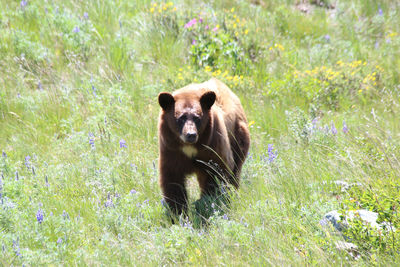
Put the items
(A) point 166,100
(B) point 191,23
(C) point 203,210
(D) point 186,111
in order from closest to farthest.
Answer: (D) point 186,111 → (A) point 166,100 → (C) point 203,210 → (B) point 191,23

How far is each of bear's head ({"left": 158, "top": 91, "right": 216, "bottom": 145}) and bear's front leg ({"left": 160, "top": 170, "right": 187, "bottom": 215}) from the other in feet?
1.41

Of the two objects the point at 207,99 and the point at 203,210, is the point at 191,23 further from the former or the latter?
the point at 203,210

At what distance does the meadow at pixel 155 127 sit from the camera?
13.2ft

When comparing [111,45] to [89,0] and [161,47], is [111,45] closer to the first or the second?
[161,47]

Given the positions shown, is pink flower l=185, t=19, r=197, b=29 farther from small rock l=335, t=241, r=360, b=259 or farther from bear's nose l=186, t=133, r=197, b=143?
small rock l=335, t=241, r=360, b=259

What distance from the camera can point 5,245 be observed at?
13.7 feet

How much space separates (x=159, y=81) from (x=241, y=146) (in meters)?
2.48


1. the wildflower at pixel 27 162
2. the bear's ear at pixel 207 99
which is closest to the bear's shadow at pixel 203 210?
the bear's ear at pixel 207 99

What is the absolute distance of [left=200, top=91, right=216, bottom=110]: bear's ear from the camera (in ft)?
16.6

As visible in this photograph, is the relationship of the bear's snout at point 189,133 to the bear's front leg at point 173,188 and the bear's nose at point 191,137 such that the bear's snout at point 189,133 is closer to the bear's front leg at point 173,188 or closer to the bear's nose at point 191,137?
the bear's nose at point 191,137

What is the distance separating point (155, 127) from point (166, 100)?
5.21ft

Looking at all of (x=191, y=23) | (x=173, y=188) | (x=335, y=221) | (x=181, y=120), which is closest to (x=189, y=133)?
(x=181, y=120)

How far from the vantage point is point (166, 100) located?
509 cm

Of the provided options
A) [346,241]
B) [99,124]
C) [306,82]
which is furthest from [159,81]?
[346,241]
